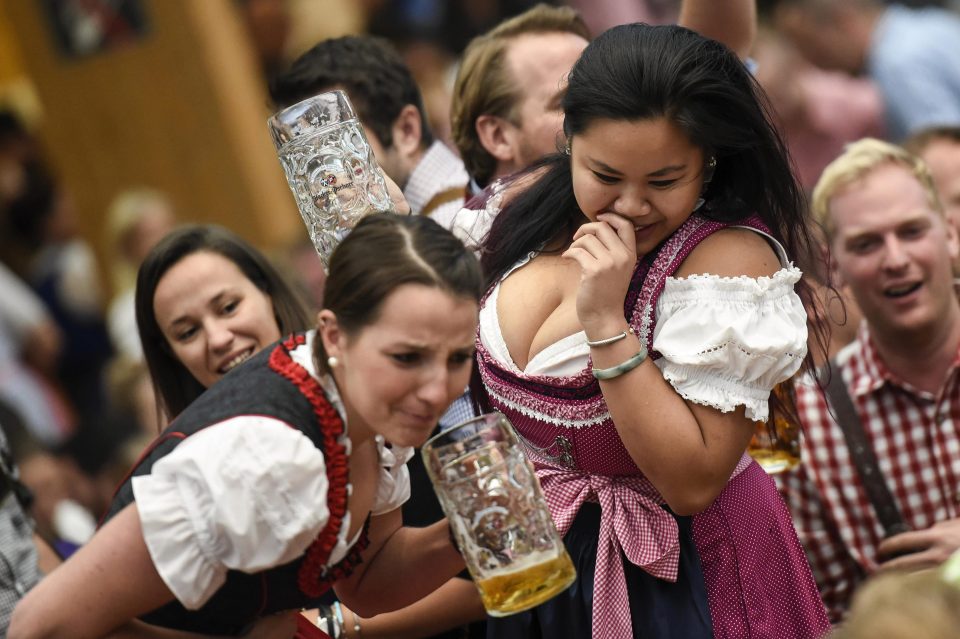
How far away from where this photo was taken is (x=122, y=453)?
4883 mm

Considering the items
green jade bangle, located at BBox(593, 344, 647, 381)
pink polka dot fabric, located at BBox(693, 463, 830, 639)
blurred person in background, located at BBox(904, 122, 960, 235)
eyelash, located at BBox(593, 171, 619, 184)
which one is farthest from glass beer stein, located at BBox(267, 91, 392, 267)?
blurred person in background, located at BBox(904, 122, 960, 235)

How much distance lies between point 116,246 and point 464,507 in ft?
15.3

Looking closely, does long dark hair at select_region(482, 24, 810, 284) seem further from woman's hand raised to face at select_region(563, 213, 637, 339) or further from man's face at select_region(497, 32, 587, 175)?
man's face at select_region(497, 32, 587, 175)

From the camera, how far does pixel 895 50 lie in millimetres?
5008

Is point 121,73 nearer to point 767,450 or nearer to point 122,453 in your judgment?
point 122,453

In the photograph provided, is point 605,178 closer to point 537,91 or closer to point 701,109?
point 701,109

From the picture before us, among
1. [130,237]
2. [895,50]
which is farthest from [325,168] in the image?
[130,237]

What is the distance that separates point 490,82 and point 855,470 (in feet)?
3.76

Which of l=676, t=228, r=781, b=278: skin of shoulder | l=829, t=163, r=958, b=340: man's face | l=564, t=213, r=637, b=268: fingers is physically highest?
l=564, t=213, r=637, b=268: fingers

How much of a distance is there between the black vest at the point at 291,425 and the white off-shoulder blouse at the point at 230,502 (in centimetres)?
3

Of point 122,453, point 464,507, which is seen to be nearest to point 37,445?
point 122,453

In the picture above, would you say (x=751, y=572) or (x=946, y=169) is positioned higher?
(x=946, y=169)

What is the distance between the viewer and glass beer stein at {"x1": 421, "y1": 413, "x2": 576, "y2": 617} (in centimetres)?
192

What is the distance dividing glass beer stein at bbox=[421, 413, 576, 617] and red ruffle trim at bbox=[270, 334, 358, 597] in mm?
126
